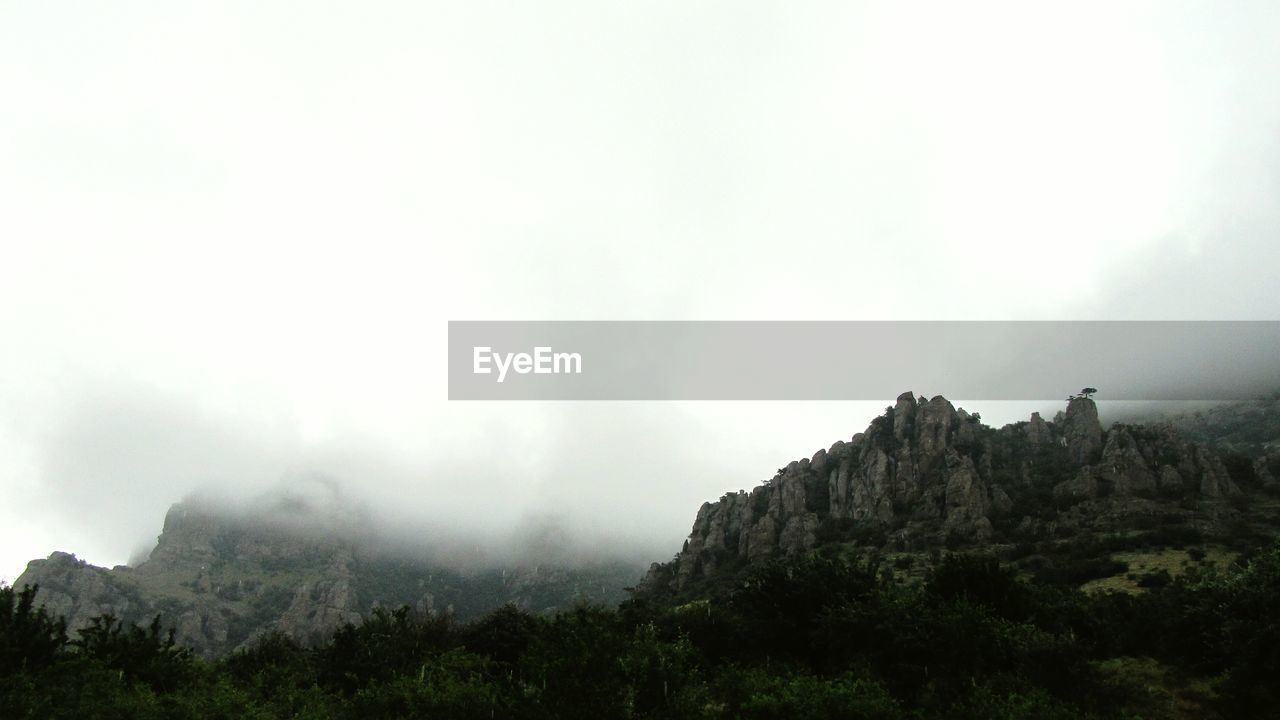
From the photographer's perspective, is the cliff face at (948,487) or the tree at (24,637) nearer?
the tree at (24,637)

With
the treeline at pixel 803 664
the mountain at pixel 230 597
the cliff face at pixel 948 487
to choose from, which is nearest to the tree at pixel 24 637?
the treeline at pixel 803 664

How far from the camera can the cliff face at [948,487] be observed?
278ft

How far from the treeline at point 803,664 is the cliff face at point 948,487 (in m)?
37.3

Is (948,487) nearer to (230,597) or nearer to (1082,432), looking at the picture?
(1082,432)

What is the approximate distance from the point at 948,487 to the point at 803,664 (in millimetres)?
66053

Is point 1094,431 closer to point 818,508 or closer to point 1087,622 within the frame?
point 818,508

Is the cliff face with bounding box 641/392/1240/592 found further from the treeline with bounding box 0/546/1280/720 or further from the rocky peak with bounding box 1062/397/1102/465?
the treeline with bounding box 0/546/1280/720

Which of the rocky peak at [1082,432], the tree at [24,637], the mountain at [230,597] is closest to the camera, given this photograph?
the tree at [24,637]

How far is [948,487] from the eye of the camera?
314ft

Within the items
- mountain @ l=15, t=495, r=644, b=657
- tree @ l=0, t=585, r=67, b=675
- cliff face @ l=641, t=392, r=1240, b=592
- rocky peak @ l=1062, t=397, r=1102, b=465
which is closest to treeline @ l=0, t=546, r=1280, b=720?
tree @ l=0, t=585, r=67, b=675

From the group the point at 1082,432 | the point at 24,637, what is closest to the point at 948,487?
the point at 1082,432

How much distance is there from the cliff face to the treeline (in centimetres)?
3731

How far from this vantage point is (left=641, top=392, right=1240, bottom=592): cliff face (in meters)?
84.8

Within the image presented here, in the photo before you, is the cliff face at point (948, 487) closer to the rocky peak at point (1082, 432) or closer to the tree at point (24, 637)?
the rocky peak at point (1082, 432)
